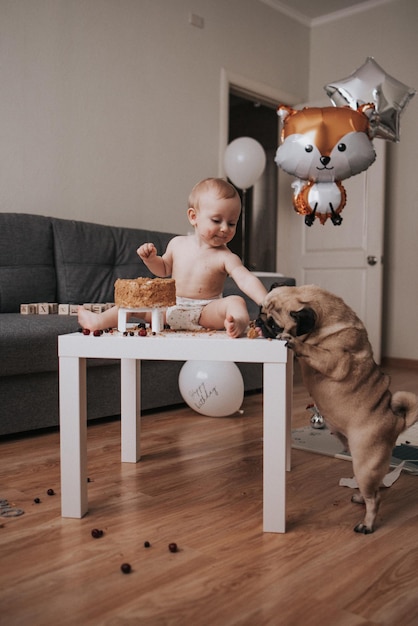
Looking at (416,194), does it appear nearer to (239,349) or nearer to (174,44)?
(174,44)

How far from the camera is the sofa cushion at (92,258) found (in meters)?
2.85

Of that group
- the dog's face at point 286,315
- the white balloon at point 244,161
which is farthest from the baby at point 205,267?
the white balloon at point 244,161

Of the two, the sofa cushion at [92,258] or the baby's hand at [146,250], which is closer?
the baby's hand at [146,250]

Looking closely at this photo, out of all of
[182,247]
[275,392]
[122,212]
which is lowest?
[275,392]

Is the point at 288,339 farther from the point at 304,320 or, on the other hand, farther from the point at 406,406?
the point at 406,406

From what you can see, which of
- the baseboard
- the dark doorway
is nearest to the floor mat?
the baseboard

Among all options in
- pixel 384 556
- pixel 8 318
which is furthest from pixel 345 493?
pixel 8 318

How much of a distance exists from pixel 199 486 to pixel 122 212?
92.1 inches

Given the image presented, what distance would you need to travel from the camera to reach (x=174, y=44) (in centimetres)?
383

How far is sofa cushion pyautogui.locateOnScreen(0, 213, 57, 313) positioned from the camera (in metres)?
2.61

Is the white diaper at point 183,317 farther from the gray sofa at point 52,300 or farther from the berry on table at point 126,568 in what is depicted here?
the berry on table at point 126,568

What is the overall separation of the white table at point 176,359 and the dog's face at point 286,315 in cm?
5

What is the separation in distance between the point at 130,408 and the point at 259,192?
14.6ft

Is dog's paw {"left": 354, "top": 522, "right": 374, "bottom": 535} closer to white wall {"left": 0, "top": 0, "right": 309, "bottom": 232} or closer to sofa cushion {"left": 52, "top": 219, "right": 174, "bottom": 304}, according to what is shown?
sofa cushion {"left": 52, "top": 219, "right": 174, "bottom": 304}
